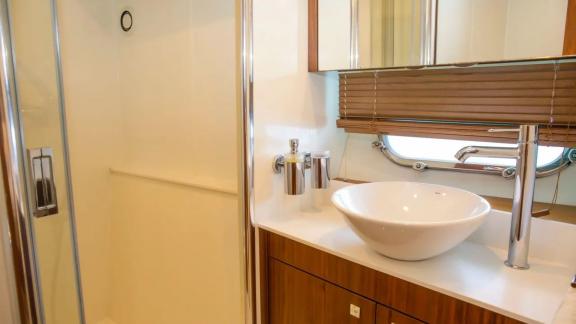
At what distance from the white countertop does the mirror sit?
62 centimetres

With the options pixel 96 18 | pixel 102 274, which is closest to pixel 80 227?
pixel 102 274

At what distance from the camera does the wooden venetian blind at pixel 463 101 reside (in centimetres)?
109

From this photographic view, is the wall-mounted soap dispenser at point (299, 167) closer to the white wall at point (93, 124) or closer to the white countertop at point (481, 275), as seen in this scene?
the white countertop at point (481, 275)

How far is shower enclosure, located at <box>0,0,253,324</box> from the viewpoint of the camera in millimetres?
1180

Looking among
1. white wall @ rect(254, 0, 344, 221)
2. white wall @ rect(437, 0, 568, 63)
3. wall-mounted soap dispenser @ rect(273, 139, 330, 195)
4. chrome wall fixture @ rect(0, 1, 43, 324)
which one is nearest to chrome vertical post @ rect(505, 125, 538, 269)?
white wall @ rect(437, 0, 568, 63)

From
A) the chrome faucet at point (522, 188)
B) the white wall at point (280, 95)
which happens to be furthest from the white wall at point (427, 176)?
the chrome faucet at point (522, 188)

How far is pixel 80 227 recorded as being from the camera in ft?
6.70

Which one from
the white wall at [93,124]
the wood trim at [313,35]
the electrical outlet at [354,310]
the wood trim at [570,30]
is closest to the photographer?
the wood trim at [570,30]

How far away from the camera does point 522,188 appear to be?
0.97 meters

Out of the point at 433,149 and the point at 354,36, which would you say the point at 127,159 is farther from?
the point at 433,149

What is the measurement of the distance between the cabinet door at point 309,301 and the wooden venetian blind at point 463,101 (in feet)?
2.31

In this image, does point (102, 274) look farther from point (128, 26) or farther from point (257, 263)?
point (128, 26)

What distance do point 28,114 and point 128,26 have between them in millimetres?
1042

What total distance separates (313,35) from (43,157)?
1.12m
